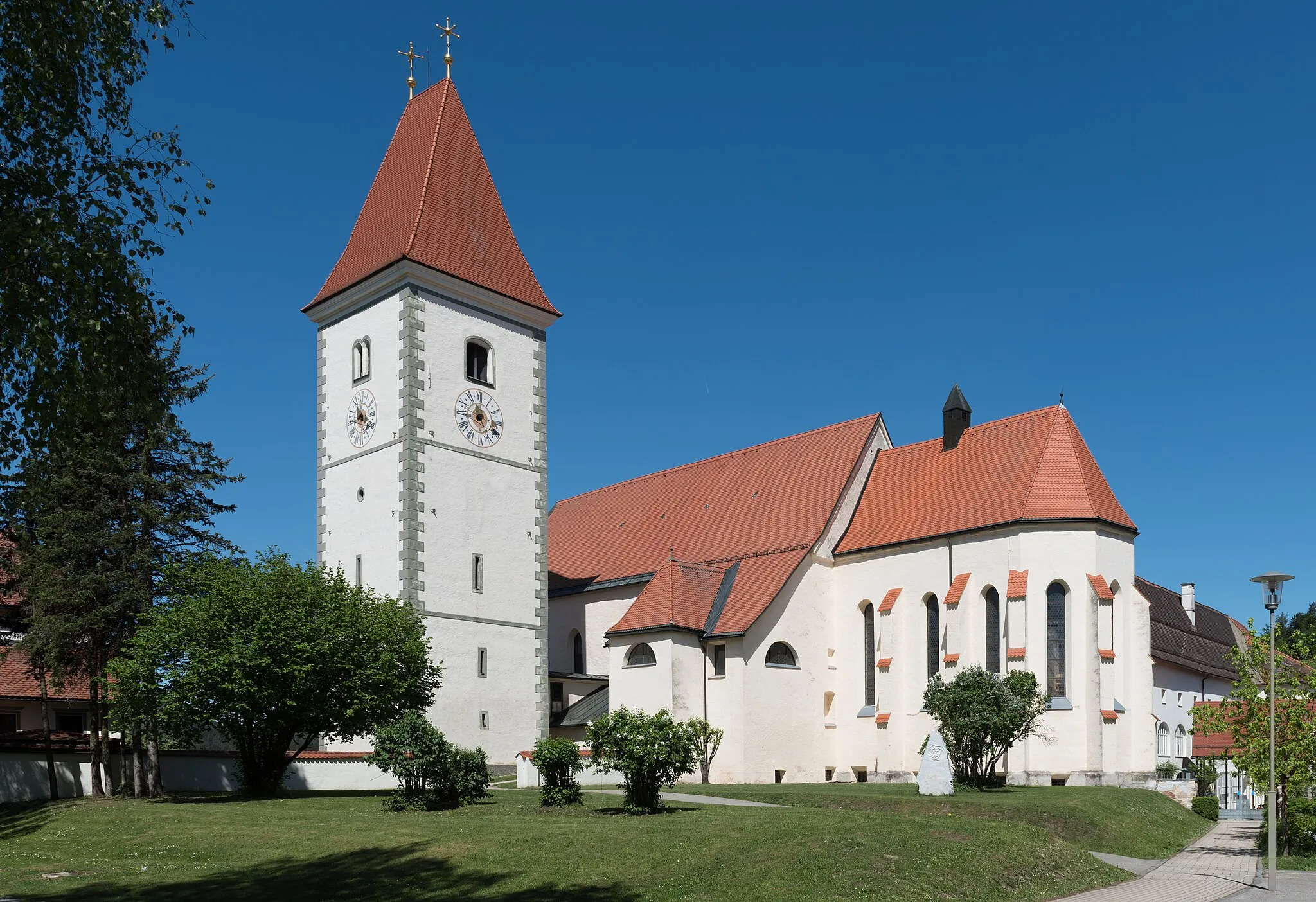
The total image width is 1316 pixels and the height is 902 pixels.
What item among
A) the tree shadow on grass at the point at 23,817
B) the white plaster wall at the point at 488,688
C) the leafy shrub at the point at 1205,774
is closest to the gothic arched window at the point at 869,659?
the leafy shrub at the point at 1205,774

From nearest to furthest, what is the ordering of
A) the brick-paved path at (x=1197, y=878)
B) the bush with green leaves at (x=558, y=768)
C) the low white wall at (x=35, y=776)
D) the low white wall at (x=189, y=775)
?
1. the brick-paved path at (x=1197, y=878)
2. the bush with green leaves at (x=558, y=768)
3. the low white wall at (x=35, y=776)
4. the low white wall at (x=189, y=775)

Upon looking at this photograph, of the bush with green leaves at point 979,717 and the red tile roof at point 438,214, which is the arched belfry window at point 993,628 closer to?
the bush with green leaves at point 979,717

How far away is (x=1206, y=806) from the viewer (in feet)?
117

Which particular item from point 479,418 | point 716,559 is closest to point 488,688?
point 479,418

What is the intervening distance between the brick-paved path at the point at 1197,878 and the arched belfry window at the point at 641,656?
52.4 feet

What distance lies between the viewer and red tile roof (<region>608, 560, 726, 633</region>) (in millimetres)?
37875

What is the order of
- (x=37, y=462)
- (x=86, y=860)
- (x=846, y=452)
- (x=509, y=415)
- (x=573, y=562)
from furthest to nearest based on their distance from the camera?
(x=573, y=562)
(x=846, y=452)
(x=509, y=415)
(x=86, y=860)
(x=37, y=462)

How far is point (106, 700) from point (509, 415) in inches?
560

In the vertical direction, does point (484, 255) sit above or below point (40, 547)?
above

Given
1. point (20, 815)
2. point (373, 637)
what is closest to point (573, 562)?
point (373, 637)

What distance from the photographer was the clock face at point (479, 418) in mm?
37031

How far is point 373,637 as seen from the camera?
28.9 m

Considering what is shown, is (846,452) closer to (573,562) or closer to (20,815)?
(573,562)

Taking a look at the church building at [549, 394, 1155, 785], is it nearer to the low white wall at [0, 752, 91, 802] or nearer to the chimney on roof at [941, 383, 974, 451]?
the chimney on roof at [941, 383, 974, 451]
